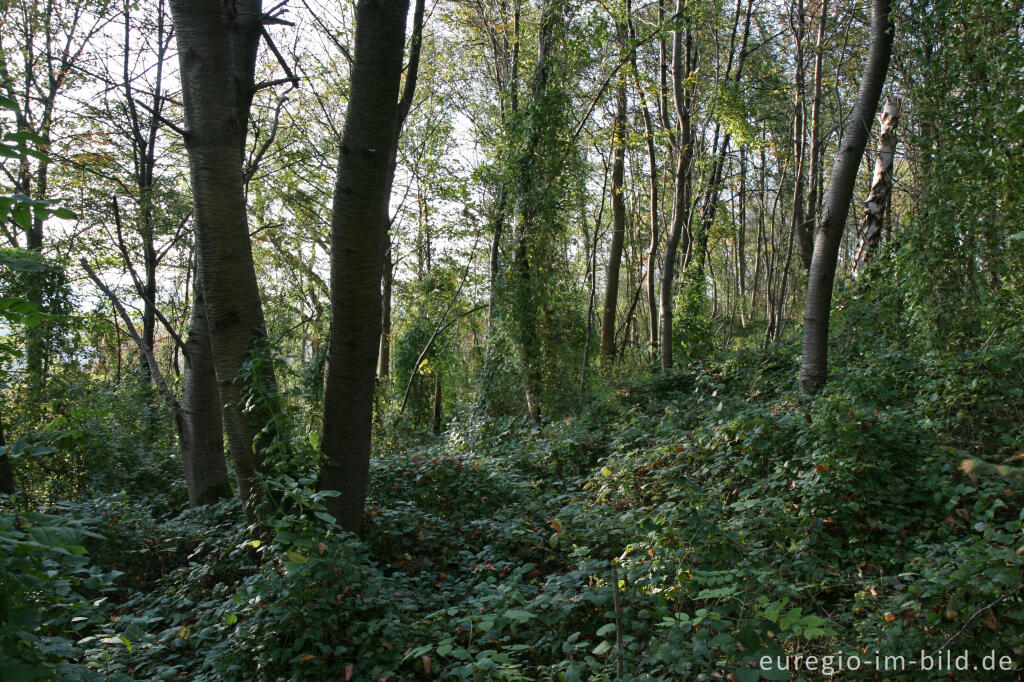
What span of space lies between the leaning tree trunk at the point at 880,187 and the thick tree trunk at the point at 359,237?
330 inches

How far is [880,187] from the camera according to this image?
30.4ft

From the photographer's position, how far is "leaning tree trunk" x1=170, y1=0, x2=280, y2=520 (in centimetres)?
373

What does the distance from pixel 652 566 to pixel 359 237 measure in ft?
8.96

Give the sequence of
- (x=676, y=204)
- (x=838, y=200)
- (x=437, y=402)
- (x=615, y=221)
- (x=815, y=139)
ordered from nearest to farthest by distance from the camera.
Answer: (x=838, y=200), (x=676, y=204), (x=815, y=139), (x=615, y=221), (x=437, y=402)

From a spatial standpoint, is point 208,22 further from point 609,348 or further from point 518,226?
point 609,348

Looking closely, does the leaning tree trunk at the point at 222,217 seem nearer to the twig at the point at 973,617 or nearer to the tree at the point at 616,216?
the twig at the point at 973,617

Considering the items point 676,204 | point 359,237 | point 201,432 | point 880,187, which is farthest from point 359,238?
Answer: point 880,187

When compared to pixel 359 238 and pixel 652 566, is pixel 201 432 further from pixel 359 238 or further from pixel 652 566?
pixel 652 566

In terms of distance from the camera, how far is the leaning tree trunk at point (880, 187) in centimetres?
905

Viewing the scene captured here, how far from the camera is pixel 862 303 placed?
813cm

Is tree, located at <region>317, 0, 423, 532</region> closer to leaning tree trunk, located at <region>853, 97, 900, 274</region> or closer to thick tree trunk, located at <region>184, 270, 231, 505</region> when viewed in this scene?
thick tree trunk, located at <region>184, 270, 231, 505</region>

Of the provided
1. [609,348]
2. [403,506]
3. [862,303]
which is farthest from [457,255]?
[403,506]

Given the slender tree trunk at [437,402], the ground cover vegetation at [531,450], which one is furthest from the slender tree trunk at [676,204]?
the slender tree trunk at [437,402]

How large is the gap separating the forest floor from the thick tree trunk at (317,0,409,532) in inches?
19.5
